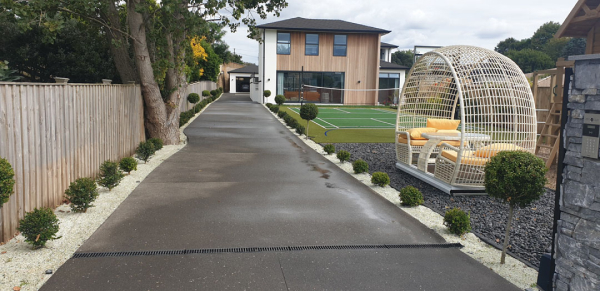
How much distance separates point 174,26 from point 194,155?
11.9ft

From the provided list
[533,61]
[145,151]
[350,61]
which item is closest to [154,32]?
[145,151]

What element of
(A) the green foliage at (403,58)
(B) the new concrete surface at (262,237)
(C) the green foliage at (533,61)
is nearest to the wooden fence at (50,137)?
(B) the new concrete surface at (262,237)

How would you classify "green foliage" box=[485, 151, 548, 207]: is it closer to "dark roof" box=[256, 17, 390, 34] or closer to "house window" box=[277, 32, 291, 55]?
"dark roof" box=[256, 17, 390, 34]

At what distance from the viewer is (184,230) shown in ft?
19.7

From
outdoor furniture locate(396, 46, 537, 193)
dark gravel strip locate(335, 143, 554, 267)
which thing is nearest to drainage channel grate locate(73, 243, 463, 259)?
dark gravel strip locate(335, 143, 554, 267)

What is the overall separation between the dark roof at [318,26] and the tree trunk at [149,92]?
25466mm

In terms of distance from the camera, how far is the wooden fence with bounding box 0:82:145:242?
541 cm

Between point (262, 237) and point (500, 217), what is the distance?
153 inches

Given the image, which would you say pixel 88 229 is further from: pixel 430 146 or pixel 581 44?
pixel 581 44

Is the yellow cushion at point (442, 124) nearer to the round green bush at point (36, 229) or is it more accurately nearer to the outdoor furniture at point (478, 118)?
the outdoor furniture at point (478, 118)

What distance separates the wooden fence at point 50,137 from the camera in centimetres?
541

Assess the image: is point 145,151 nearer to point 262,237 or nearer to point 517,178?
point 262,237

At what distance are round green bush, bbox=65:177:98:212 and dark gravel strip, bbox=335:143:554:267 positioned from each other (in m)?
5.39

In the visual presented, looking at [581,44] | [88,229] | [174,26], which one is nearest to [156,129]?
[174,26]
